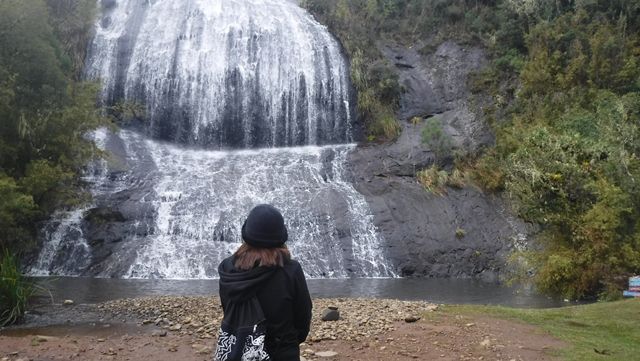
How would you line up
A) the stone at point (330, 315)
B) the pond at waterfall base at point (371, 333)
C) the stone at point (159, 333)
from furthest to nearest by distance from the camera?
1. the stone at point (330, 315)
2. the stone at point (159, 333)
3. the pond at waterfall base at point (371, 333)

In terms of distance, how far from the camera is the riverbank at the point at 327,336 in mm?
7441

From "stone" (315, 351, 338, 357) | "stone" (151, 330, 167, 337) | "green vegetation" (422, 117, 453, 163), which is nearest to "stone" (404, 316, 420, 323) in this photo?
"stone" (315, 351, 338, 357)

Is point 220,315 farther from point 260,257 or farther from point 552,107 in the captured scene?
point 552,107

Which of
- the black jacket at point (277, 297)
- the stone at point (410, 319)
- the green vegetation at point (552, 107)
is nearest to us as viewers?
the black jacket at point (277, 297)

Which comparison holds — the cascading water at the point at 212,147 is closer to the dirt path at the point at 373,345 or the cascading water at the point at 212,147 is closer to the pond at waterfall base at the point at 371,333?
the pond at waterfall base at the point at 371,333

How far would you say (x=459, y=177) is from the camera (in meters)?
24.6

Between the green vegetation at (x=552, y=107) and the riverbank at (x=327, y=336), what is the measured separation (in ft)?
16.1

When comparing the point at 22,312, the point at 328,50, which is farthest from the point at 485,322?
the point at 328,50

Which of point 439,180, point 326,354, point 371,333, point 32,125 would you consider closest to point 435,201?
point 439,180

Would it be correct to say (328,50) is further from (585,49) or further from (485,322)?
(485,322)

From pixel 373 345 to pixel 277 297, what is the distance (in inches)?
193

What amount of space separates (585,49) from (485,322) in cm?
2086

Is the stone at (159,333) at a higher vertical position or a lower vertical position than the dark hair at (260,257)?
lower

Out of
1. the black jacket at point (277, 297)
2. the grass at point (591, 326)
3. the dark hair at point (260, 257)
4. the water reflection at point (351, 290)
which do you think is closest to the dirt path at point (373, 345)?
the grass at point (591, 326)
